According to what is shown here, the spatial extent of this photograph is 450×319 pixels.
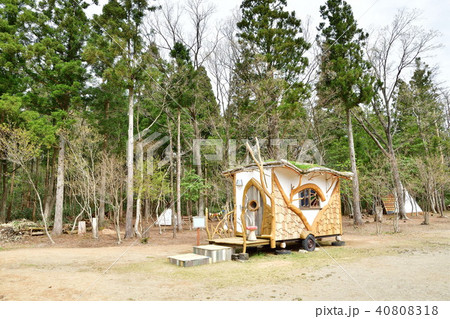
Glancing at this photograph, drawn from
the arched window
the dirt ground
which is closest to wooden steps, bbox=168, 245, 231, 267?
the dirt ground

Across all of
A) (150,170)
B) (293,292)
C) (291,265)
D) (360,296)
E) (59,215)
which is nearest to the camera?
(360,296)

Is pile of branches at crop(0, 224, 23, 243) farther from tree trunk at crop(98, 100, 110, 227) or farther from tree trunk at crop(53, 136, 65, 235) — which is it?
tree trunk at crop(98, 100, 110, 227)

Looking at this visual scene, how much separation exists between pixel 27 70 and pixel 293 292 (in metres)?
15.8

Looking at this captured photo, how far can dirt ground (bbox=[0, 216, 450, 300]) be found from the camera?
14.3ft

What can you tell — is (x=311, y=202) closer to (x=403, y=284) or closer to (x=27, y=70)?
(x=403, y=284)

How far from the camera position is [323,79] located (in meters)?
17.2

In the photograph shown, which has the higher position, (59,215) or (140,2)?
(140,2)

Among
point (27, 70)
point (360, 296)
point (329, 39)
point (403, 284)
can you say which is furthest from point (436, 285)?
point (27, 70)

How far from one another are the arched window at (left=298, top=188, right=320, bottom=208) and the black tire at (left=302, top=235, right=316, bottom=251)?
990 mm

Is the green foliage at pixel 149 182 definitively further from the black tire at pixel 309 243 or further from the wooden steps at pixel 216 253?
the black tire at pixel 309 243

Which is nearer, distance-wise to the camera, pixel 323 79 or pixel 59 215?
pixel 59 215

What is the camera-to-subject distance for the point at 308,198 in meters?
9.23

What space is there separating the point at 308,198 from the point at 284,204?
3.88 feet
